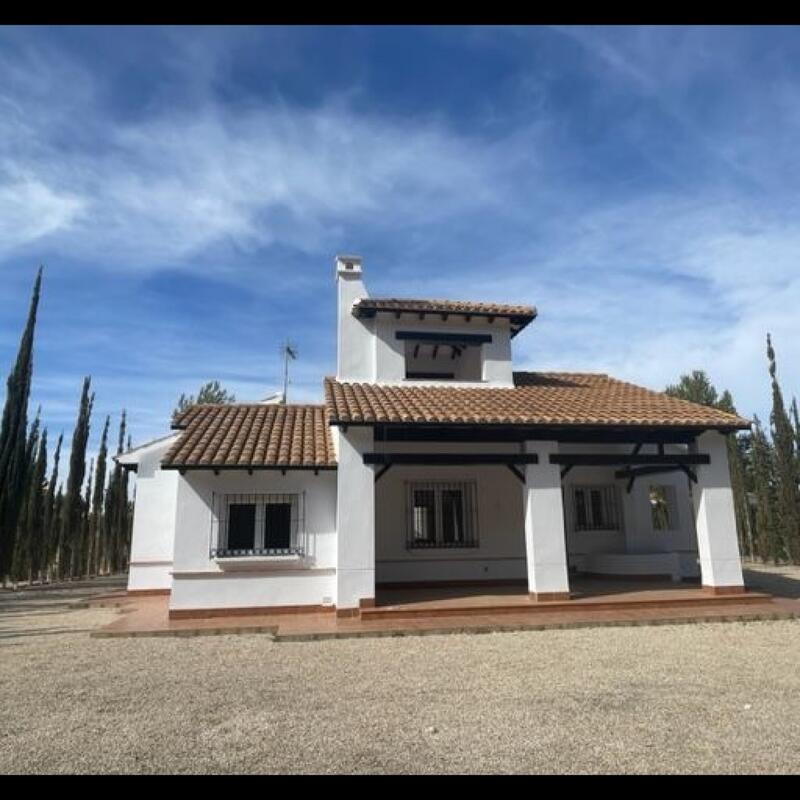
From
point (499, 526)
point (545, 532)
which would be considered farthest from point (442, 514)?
point (545, 532)

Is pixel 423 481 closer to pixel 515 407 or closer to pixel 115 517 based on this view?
pixel 515 407

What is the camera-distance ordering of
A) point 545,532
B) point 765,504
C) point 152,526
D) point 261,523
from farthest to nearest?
1. point 765,504
2. point 152,526
3. point 261,523
4. point 545,532

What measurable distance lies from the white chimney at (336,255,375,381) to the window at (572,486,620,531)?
236 inches

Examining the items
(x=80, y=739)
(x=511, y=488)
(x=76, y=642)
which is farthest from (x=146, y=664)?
(x=511, y=488)

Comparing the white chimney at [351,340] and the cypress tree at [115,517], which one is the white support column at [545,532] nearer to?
the white chimney at [351,340]

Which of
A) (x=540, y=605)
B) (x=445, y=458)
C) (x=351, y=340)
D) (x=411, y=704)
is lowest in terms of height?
(x=411, y=704)

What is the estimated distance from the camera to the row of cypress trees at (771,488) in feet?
78.7

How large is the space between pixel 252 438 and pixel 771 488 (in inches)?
972

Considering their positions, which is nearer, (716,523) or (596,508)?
(716,523)

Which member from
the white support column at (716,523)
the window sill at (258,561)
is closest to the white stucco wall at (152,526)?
the window sill at (258,561)

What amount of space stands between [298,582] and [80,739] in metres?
6.27

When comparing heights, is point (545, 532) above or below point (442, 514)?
below

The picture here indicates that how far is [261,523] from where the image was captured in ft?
37.1

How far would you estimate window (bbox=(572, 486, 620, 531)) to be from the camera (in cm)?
1493
